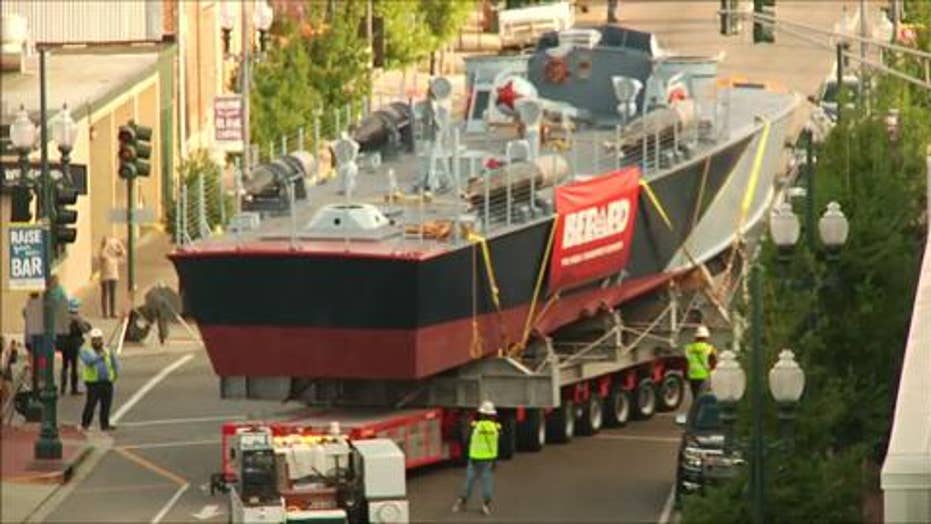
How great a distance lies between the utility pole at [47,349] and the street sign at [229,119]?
1820 cm

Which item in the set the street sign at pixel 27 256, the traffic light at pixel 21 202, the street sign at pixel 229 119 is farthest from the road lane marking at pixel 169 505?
the street sign at pixel 229 119

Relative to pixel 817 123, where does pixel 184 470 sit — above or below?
below

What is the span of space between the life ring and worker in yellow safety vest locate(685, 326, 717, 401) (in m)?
8.25

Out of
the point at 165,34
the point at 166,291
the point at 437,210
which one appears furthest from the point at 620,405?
the point at 165,34

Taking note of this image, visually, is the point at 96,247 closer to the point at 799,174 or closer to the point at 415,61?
the point at 799,174

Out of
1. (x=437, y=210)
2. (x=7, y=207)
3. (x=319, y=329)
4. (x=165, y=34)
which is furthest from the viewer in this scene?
(x=165, y=34)

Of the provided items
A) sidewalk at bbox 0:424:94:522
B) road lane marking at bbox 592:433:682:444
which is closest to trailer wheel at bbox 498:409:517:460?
road lane marking at bbox 592:433:682:444

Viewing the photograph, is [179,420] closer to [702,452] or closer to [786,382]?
[702,452]

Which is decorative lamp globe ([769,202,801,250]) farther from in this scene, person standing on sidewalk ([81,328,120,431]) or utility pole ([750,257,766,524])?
person standing on sidewalk ([81,328,120,431])

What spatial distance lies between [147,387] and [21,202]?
23.2 feet

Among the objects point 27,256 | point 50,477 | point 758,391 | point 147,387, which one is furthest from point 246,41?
point 758,391

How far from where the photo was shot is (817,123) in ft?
156

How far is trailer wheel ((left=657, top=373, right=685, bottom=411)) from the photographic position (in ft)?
149

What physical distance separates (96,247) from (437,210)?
15433 millimetres
